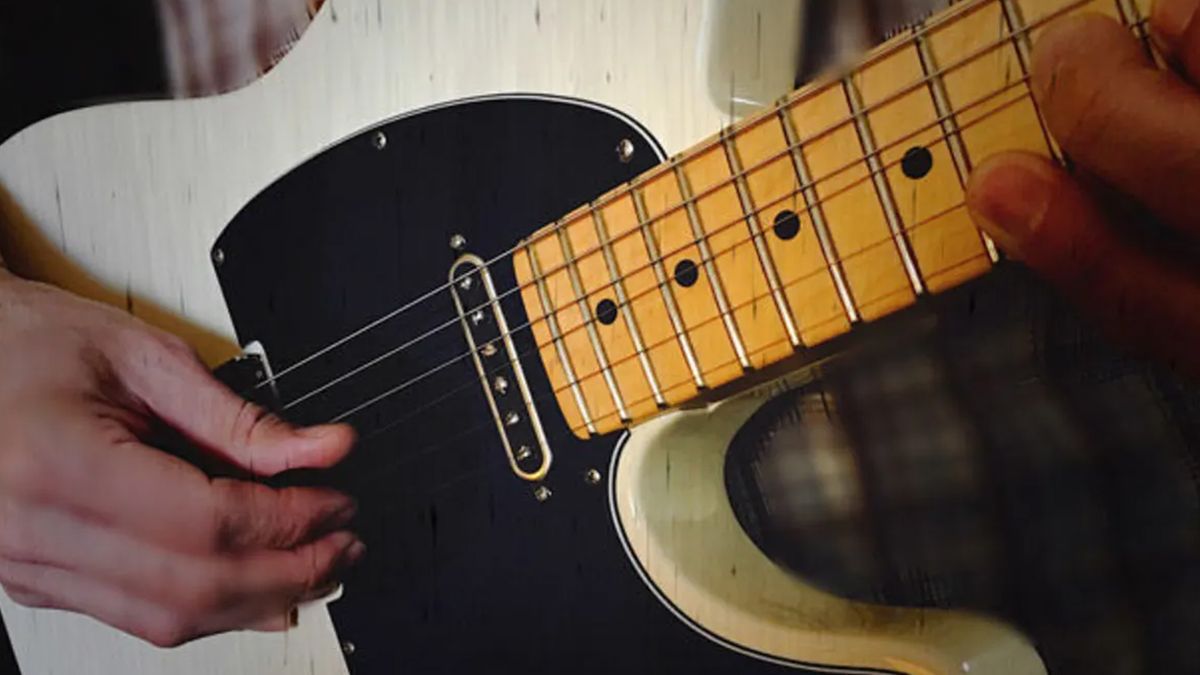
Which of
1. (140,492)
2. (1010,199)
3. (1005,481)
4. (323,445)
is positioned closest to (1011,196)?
(1010,199)

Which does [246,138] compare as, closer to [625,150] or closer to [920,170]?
[625,150]

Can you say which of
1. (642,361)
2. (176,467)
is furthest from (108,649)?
(642,361)

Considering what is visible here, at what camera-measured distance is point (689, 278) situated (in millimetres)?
430

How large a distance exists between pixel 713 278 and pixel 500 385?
11 centimetres

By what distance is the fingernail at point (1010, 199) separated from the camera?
1.14ft

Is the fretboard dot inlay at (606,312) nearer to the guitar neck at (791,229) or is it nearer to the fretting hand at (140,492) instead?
the guitar neck at (791,229)

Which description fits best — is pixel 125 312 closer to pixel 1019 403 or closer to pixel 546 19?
pixel 546 19

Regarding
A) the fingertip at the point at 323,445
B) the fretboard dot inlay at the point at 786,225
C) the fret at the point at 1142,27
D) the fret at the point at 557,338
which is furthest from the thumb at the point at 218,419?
the fret at the point at 1142,27

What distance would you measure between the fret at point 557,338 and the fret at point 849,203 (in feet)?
0.41

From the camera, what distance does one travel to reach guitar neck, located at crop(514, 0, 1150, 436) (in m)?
0.36

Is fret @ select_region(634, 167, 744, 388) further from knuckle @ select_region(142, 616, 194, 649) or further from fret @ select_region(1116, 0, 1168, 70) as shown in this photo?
knuckle @ select_region(142, 616, 194, 649)

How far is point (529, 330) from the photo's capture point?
18.7 inches

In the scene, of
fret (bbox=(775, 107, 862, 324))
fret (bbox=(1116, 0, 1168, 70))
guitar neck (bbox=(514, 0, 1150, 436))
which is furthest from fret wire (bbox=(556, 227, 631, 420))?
fret (bbox=(1116, 0, 1168, 70))

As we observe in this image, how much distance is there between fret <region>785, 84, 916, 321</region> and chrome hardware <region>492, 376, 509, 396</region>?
0.52 feet
